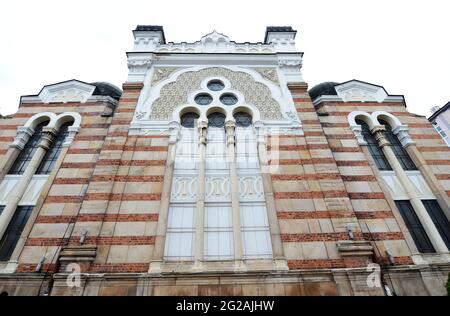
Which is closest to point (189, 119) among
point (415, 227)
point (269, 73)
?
point (269, 73)

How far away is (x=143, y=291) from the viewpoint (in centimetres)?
554

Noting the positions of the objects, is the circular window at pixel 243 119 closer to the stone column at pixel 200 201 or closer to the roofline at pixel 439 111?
the stone column at pixel 200 201

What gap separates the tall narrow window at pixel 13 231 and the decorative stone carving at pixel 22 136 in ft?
8.39

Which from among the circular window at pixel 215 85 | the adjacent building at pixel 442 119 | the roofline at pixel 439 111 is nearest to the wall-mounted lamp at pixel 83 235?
the circular window at pixel 215 85

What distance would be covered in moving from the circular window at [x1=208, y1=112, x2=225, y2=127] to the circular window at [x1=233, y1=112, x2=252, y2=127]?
523mm

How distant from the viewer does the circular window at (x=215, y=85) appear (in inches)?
398

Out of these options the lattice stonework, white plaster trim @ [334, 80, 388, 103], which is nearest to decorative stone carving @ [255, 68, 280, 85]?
the lattice stonework

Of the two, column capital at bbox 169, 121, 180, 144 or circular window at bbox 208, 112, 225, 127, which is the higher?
circular window at bbox 208, 112, 225, 127

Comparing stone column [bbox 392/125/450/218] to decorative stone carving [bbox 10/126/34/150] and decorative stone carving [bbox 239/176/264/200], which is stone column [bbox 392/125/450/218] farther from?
decorative stone carving [bbox 10/126/34/150]

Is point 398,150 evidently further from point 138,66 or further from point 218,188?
point 138,66

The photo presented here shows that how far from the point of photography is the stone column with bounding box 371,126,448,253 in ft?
22.9

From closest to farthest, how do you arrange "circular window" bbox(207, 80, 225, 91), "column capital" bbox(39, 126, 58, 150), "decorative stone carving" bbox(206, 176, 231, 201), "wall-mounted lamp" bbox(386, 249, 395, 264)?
"wall-mounted lamp" bbox(386, 249, 395, 264)
"decorative stone carving" bbox(206, 176, 231, 201)
"column capital" bbox(39, 126, 58, 150)
"circular window" bbox(207, 80, 225, 91)
